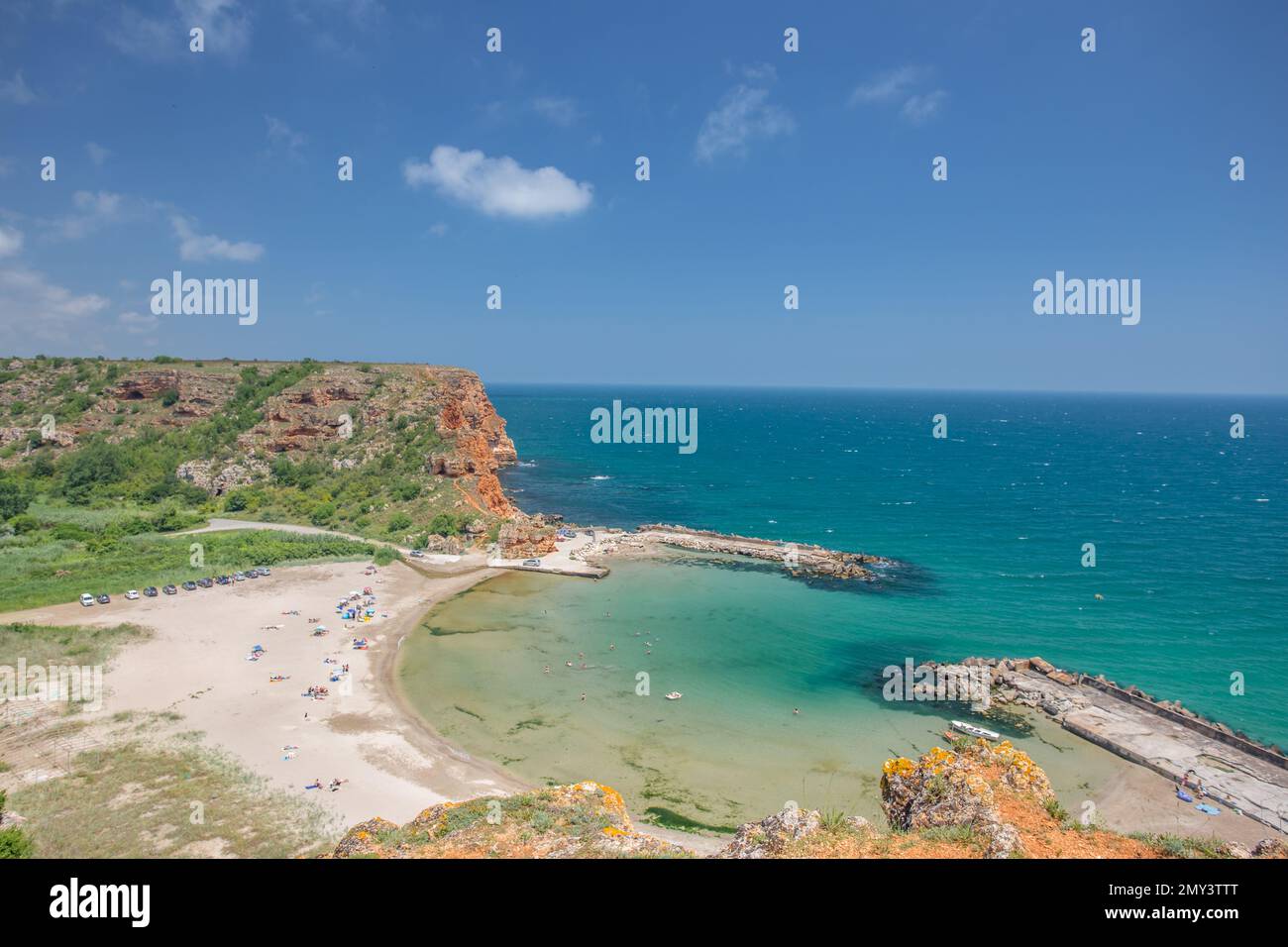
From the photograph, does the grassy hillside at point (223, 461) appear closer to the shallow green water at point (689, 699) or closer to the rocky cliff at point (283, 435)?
the rocky cliff at point (283, 435)

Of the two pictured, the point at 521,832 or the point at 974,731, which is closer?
the point at 521,832

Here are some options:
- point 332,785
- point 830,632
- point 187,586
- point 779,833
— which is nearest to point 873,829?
point 779,833

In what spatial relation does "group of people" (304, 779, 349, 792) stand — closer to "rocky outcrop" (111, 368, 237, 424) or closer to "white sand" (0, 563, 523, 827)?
"white sand" (0, 563, 523, 827)

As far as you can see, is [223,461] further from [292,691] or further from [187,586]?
[292,691]

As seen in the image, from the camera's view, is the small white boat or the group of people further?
the small white boat

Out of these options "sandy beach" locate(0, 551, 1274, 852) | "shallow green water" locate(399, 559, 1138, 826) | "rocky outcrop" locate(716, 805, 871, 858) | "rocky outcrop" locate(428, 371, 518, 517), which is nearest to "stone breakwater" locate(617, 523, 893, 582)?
"shallow green water" locate(399, 559, 1138, 826)

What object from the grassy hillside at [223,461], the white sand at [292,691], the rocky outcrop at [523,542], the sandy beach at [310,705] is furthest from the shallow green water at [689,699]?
the grassy hillside at [223,461]
